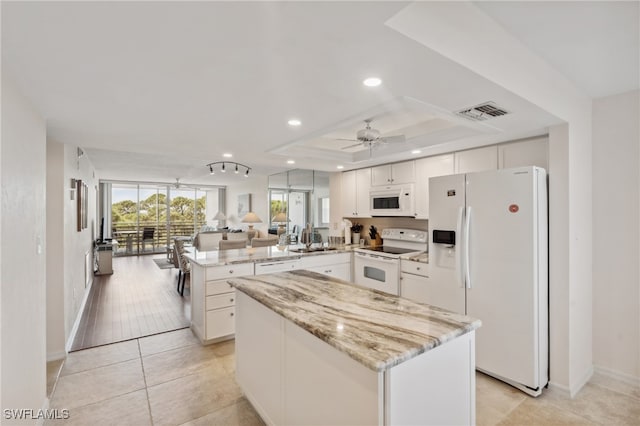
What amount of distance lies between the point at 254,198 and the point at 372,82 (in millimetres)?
7663

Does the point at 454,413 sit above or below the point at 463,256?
below

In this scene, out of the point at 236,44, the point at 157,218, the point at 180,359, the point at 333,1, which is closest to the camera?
the point at 333,1

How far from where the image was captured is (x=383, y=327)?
59.0 inches

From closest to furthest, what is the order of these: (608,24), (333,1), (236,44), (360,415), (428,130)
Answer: (333,1)
(360,415)
(236,44)
(608,24)
(428,130)

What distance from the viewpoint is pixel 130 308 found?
4.63m

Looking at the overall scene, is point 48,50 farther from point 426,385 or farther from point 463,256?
point 463,256

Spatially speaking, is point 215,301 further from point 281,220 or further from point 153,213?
point 153,213

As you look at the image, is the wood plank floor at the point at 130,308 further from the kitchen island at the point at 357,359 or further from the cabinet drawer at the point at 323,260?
the kitchen island at the point at 357,359

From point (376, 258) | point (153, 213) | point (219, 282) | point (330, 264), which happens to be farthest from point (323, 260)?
point (153, 213)

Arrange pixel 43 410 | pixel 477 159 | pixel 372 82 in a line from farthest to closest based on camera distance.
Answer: pixel 477 159 < pixel 43 410 < pixel 372 82

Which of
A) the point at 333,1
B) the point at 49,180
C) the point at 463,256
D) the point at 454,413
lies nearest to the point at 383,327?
the point at 454,413

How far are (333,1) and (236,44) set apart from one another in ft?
1.75

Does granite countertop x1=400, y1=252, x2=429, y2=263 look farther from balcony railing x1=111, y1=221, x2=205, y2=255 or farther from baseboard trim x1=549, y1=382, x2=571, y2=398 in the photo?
balcony railing x1=111, y1=221, x2=205, y2=255

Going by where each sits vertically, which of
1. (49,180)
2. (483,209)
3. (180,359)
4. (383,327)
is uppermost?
(49,180)
